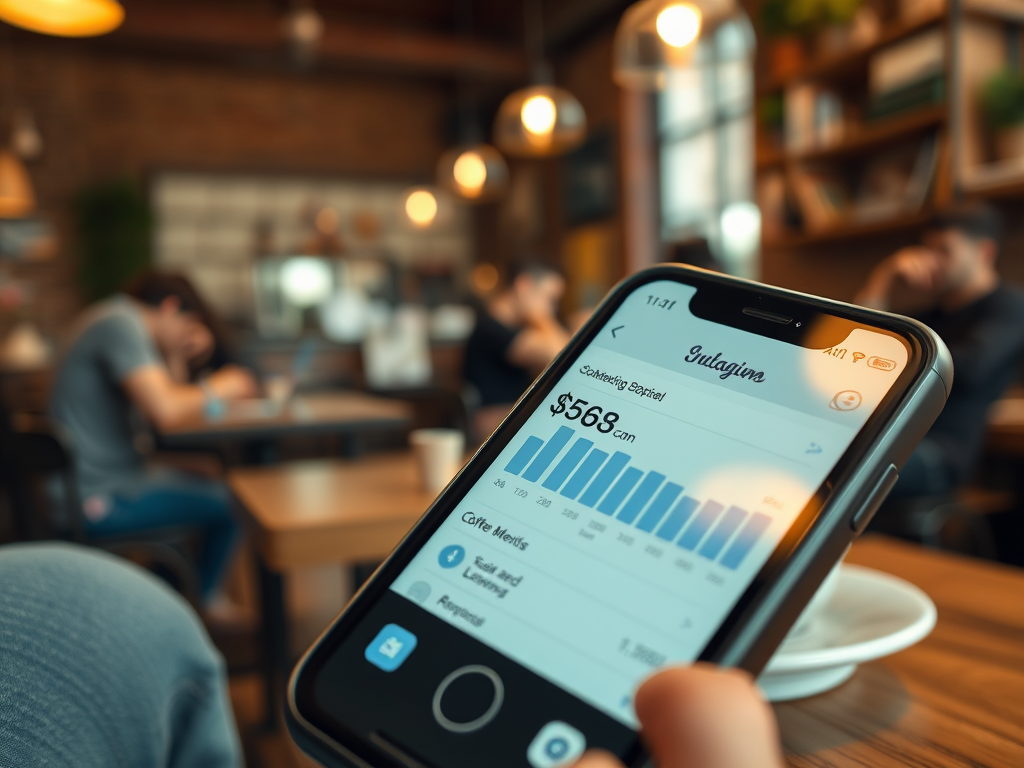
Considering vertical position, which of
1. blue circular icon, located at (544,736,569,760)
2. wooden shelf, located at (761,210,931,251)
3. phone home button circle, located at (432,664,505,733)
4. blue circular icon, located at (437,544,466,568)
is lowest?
wooden shelf, located at (761,210,931,251)

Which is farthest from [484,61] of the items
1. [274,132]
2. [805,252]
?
[805,252]

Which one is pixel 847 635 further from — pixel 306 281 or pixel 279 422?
pixel 306 281

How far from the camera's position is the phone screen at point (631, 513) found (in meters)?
0.34

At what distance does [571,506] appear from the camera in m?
0.39

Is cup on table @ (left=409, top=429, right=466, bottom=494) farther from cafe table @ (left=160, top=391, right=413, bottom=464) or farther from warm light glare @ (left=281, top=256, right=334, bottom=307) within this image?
warm light glare @ (left=281, top=256, right=334, bottom=307)

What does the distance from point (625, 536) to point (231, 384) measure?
2.81 m

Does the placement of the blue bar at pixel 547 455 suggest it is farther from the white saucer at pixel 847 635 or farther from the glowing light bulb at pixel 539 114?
the glowing light bulb at pixel 539 114

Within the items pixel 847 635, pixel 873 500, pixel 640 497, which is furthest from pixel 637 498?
pixel 847 635

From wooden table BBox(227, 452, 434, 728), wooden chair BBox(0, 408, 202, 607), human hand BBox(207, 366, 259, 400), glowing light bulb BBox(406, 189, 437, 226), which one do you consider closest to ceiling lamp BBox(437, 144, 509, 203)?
human hand BBox(207, 366, 259, 400)

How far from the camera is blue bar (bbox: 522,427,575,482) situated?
16.4 inches

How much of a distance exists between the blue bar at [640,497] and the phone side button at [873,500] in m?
0.09

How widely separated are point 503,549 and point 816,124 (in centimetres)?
358

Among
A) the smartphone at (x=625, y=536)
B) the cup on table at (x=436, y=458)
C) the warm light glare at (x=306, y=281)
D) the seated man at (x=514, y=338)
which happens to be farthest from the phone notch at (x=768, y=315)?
the warm light glare at (x=306, y=281)

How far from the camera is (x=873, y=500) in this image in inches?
13.2
